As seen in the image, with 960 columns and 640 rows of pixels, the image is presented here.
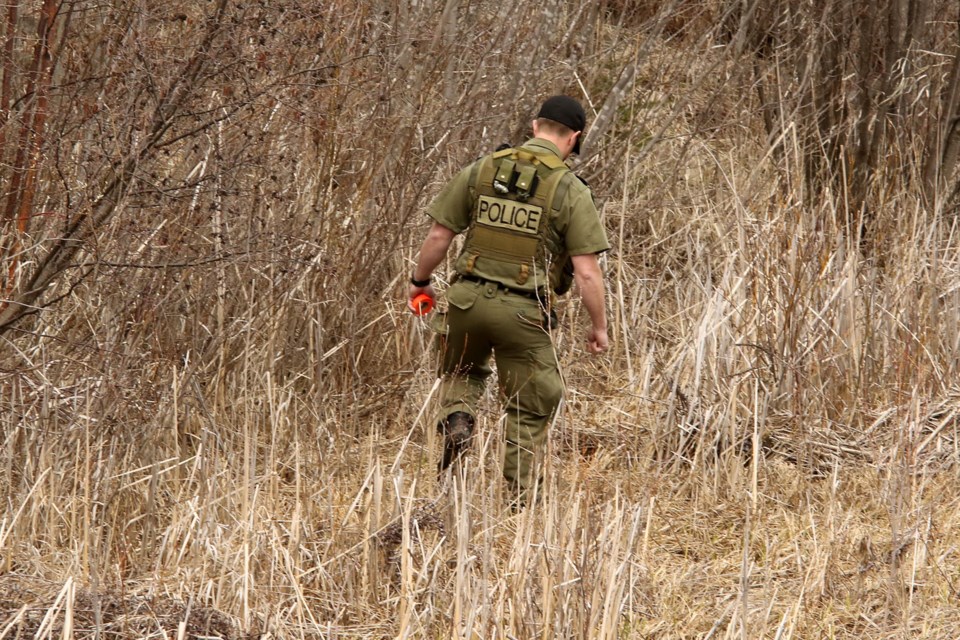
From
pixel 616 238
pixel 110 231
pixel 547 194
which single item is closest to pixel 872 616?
pixel 547 194

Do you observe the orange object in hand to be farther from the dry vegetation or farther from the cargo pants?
the dry vegetation

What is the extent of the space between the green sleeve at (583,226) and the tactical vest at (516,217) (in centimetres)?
5

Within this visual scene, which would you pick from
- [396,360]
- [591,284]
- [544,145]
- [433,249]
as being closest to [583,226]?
[591,284]

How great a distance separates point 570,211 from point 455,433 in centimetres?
93

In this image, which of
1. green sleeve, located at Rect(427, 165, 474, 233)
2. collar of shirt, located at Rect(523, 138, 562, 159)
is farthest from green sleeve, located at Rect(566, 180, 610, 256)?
green sleeve, located at Rect(427, 165, 474, 233)

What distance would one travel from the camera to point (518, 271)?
15.1 ft

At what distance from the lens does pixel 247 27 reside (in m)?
4.46

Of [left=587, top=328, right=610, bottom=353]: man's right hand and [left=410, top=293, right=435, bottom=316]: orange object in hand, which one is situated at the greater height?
[left=587, top=328, right=610, bottom=353]: man's right hand

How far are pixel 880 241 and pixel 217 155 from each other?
3752mm

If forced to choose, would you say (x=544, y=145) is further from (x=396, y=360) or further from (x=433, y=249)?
(x=396, y=360)

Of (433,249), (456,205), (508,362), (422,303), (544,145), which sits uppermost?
(544,145)

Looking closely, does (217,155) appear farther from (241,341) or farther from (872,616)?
(872,616)

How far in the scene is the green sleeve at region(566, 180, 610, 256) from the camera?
4547mm

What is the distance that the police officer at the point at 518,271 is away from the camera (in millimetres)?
4562
